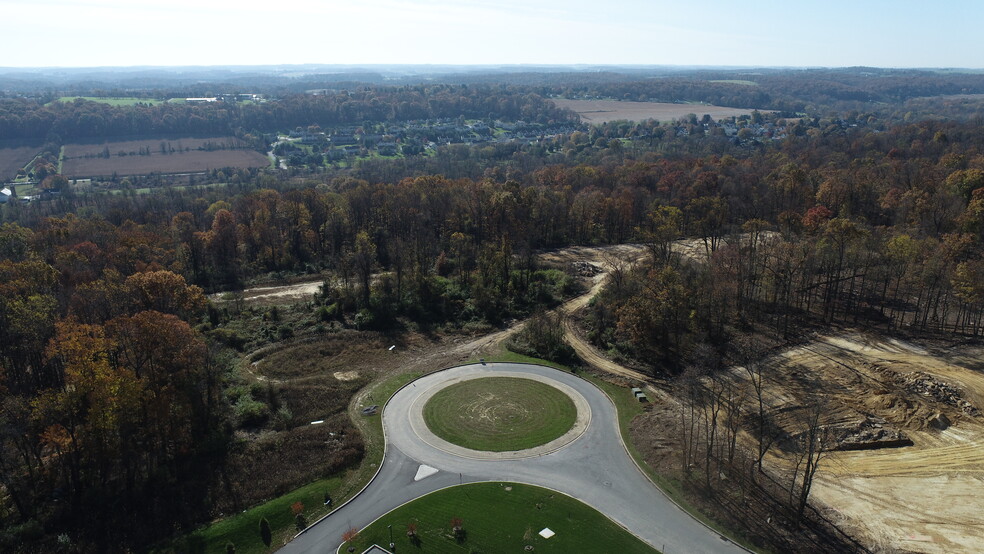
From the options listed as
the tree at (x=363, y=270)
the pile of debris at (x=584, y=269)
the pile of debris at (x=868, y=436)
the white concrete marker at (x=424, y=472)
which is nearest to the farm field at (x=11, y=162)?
the tree at (x=363, y=270)

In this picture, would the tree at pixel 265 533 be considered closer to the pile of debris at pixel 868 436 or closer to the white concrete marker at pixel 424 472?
the white concrete marker at pixel 424 472

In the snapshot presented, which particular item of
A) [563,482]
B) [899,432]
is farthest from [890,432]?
[563,482]

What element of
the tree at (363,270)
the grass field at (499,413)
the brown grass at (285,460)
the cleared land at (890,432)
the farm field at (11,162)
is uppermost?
the farm field at (11,162)

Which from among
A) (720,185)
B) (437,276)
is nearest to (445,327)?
(437,276)

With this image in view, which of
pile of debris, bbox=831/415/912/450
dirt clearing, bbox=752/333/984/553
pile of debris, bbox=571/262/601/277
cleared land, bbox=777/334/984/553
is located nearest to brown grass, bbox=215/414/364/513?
dirt clearing, bbox=752/333/984/553

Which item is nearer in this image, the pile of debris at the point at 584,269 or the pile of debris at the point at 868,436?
the pile of debris at the point at 868,436

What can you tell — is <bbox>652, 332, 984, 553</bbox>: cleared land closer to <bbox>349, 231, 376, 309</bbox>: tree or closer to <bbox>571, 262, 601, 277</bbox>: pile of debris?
<bbox>571, 262, 601, 277</bbox>: pile of debris

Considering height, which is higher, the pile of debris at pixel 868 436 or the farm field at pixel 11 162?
the farm field at pixel 11 162
